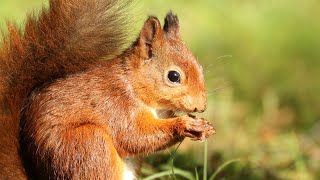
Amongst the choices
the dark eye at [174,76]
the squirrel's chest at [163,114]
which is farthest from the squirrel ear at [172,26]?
the squirrel's chest at [163,114]

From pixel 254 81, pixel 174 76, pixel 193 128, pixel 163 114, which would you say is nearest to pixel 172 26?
pixel 174 76

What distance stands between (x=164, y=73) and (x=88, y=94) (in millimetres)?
336

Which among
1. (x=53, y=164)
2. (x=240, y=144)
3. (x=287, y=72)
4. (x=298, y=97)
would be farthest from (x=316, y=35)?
(x=53, y=164)

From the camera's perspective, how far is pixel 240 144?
4.78m

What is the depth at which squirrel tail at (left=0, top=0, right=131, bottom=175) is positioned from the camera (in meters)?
3.33

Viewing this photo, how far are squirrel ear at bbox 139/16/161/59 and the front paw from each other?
328 millimetres

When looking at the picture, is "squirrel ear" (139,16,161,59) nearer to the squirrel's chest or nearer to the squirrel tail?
the squirrel tail

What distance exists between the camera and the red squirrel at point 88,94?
326 cm

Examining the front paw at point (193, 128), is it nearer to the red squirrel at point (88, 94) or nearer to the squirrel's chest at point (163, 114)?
the red squirrel at point (88, 94)

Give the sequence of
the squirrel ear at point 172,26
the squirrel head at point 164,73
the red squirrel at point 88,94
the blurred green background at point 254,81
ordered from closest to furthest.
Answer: the red squirrel at point 88,94
the squirrel head at point 164,73
the squirrel ear at point 172,26
the blurred green background at point 254,81

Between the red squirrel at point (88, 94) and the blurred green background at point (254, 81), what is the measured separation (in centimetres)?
14

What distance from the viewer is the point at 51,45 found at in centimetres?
338

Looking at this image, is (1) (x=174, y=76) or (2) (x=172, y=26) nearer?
(1) (x=174, y=76)

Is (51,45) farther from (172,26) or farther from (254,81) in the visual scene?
(254,81)
